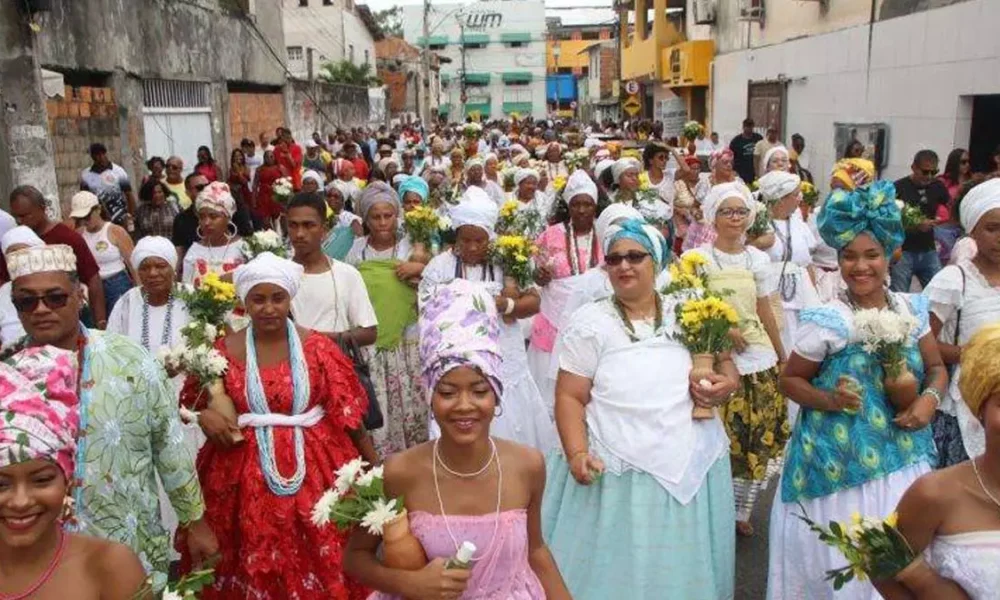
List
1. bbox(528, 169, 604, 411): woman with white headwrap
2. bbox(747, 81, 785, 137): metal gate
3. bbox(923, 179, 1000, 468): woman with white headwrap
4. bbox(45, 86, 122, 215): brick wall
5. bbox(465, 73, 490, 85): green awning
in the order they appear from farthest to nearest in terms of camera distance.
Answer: bbox(465, 73, 490, 85): green awning
bbox(747, 81, 785, 137): metal gate
bbox(45, 86, 122, 215): brick wall
bbox(528, 169, 604, 411): woman with white headwrap
bbox(923, 179, 1000, 468): woman with white headwrap

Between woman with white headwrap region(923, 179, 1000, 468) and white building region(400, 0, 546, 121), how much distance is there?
9210 centimetres

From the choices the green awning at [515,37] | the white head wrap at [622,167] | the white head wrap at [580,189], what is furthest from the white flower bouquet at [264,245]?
the green awning at [515,37]

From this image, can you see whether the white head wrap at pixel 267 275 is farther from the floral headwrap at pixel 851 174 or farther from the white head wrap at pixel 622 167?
the white head wrap at pixel 622 167

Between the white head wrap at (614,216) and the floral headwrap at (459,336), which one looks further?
the white head wrap at (614,216)

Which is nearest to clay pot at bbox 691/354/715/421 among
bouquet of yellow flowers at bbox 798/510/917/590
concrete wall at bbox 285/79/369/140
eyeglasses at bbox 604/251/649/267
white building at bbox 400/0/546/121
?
eyeglasses at bbox 604/251/649/267

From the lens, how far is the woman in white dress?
8.60ft

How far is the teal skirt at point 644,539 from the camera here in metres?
4.02

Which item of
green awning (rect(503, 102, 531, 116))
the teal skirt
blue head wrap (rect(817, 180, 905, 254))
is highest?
green awning (rect(503, 102, 531, 116))

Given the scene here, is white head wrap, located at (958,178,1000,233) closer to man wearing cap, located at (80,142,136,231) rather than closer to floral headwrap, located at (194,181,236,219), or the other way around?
floral headwrap, located at (194,181,236,219)

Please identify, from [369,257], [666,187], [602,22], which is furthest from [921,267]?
[602,22]

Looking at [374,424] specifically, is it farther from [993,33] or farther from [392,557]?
[993,33]

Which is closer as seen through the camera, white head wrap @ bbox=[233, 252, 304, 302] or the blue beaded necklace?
the blue beaded necklace

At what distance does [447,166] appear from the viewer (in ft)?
52.9

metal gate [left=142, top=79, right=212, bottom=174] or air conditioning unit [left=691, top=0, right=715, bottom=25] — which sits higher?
air conditioning unit [left=691, top=0, right=715, bottom=25]
